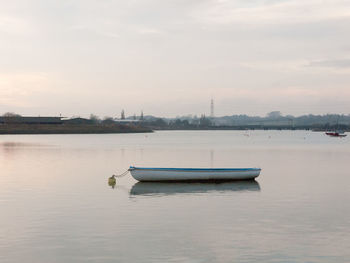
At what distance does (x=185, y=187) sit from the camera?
47.0 metres

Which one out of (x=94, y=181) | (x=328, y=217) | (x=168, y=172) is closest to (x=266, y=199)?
(x=328, y=217)

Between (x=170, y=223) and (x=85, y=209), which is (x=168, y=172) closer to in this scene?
(x=85, y=209)

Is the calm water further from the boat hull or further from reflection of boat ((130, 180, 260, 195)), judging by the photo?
the boat hull

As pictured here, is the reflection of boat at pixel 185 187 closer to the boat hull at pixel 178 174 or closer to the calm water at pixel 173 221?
the calm water at pixel 173 221

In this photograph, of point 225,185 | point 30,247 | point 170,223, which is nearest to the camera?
point 30,247

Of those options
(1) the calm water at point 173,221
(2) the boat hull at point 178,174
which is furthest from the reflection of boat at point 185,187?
(2) the boat hull at point 178,174

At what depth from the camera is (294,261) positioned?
21.3 metres

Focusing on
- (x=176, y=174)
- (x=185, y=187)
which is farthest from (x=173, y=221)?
(x=176, y=174)

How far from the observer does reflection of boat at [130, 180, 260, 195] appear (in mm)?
44125

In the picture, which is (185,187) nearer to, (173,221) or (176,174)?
(176,174)

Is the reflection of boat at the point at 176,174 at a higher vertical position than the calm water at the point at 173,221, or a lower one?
higher

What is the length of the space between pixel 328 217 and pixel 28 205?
21970 millimetres

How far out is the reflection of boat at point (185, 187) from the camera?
44.1m

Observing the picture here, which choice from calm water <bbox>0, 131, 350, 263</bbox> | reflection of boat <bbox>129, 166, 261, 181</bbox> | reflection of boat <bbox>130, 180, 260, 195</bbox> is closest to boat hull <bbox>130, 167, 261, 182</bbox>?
reflection of boat <bbox>129, 166, 261, 181</bbox>
